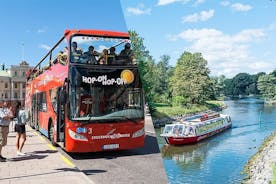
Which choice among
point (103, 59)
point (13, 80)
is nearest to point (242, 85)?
point (103, 59)

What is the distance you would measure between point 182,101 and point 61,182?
474cm

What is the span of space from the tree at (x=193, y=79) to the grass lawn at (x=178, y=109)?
3 centimetres

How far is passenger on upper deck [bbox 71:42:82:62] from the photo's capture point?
7.56 m

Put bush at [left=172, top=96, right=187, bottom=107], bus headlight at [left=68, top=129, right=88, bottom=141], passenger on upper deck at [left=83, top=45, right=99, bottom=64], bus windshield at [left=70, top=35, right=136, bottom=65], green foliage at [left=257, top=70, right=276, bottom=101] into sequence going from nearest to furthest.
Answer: green foliage at [left=257, top=70, right=276, bottom=101] → bush at [left=172, top=96, right=187, bottom=107] → bus windshield at [left=70, top=35, right=136, bottom=65] → passenger on upper deck at [left=83, top=45, right=99, bottom=64] → bus headlight at [left=68, top=129, right=88, bottom=141]

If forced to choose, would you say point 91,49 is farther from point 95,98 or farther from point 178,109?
point 178,109

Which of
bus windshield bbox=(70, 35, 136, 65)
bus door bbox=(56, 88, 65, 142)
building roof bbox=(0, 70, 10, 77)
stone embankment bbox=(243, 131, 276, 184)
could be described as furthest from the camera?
building roof bbox=(0, 70, 10, 77)

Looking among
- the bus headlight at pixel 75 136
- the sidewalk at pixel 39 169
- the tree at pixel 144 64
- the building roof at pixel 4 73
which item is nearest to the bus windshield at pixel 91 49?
the bus headlight at pixel 75 136

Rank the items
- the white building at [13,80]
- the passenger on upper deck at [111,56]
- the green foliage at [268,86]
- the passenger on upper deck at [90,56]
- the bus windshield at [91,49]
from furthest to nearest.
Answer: the white building at [13,80]
the passenger on upper deck at [90,56]
the bus windshield at [91,49]
the passenger on upper deck at [111,56]
the green foliage at [268,86]

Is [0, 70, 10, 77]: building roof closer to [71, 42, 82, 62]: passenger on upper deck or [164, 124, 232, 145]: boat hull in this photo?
[71, 42, 82, 62]: passenger on upper deck

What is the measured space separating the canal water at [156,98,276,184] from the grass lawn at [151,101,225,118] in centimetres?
4

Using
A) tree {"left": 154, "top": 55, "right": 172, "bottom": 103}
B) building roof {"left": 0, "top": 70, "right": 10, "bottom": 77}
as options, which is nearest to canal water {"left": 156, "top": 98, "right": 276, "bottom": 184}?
tree {"left": 154, "top": 55, "right": 172, "bottom": 103}

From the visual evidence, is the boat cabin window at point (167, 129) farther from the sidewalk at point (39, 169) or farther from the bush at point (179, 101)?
the sidewalk at point (39, 169)

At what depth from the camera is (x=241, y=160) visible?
932mm

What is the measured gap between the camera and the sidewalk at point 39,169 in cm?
569
